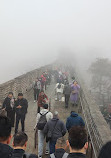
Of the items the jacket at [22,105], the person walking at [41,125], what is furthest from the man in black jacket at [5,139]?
the jacket at [22,105]

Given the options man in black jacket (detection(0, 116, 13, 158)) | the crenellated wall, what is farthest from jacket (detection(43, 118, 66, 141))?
the crenellated wall

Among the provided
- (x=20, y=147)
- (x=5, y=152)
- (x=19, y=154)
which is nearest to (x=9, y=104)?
(x=20, y=147)

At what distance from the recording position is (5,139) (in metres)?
Answer: 1.86

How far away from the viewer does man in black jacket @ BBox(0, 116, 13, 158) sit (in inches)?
63.6

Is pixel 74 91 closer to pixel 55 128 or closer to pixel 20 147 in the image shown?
pixel 55 128

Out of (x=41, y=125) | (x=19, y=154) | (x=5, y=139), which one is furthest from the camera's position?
(x=41, y=125)

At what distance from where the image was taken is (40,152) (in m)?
3.90

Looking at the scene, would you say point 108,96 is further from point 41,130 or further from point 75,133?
point 75,133

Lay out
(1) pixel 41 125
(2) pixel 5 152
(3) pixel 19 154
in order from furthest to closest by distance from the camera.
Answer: (1) pixel 41 125 → (3) pixel 19 154 → (2) pixel 5 152

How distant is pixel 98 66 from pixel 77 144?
25778mm

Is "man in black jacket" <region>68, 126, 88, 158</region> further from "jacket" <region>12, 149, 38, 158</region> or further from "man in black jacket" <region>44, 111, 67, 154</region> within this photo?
"man in black jacket" <region>44, 111, 67, 154</region>

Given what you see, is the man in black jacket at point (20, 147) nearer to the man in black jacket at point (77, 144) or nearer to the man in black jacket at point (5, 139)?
the man in black jacket at point (5, 139)

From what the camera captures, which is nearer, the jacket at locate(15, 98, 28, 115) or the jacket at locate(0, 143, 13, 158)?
the jacket at locate(0, 143, 13, 158)

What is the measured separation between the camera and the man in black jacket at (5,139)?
1.61 meters
